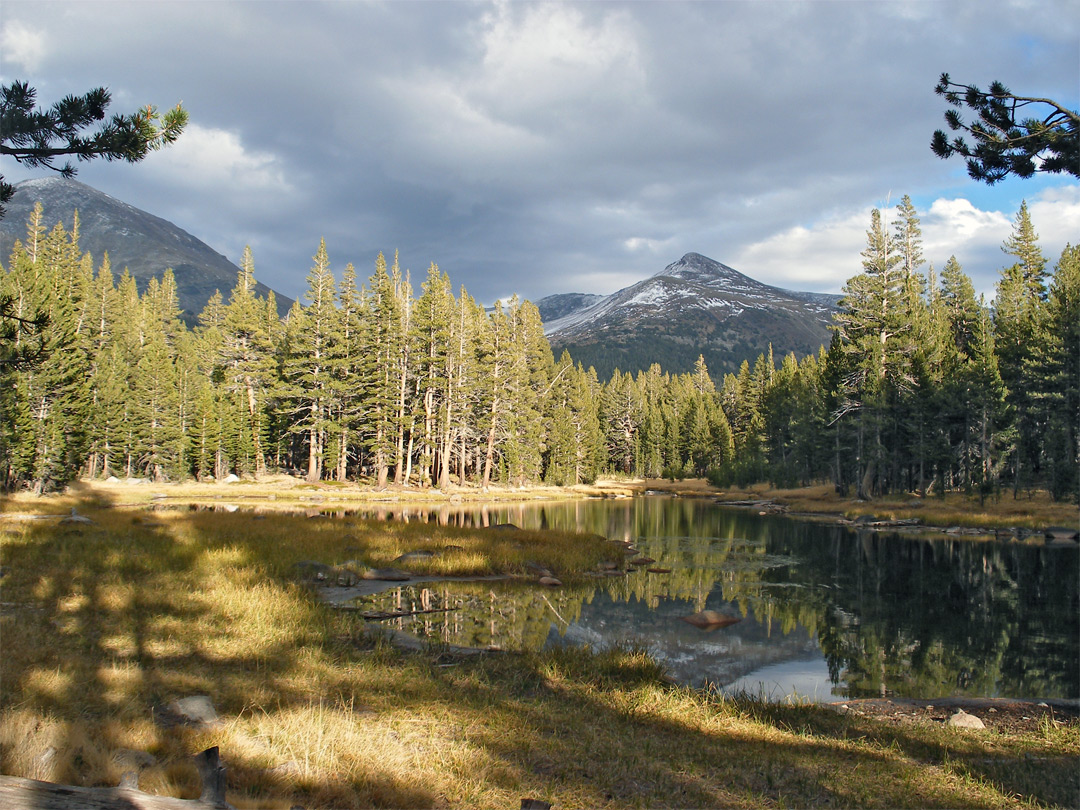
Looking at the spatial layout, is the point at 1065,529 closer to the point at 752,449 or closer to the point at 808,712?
the point at 808,712

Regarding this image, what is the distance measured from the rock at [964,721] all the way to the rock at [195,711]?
30.4 ft

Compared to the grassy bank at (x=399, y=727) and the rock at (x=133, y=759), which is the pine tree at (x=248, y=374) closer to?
the grassy bank at (x=399, y=727)

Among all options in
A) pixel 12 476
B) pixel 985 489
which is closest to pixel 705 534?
pixel 985 489

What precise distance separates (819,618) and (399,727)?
1350cm

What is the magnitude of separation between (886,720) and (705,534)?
1059 inches

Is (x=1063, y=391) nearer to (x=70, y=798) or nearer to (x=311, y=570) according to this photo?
(x=311, y=570)

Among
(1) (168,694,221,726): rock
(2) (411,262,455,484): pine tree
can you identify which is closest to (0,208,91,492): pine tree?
(2) (411,262,455,484): pine tree

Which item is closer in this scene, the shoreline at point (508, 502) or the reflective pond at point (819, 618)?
the reflective pond at point (819, 618)

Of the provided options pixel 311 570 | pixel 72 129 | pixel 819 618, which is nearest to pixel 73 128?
pixel 72 129

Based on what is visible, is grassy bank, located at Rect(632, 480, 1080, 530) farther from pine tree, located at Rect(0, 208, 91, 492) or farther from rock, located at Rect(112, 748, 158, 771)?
pine tree, located at Rect(0, 208, 91, 492)

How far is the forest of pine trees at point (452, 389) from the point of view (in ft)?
144

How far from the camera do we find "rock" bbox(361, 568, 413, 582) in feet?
59.4

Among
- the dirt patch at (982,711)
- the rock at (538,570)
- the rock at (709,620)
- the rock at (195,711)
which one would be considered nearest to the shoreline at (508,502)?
the rock at (538,570)

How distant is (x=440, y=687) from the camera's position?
854cm
